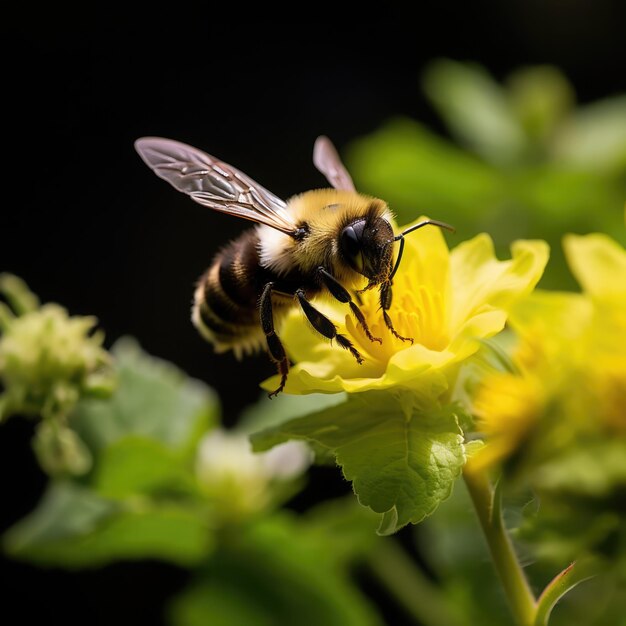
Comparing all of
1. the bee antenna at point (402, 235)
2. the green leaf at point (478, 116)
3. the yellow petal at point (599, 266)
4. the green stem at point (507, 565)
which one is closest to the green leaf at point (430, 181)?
the green leaf at point (478, 116)

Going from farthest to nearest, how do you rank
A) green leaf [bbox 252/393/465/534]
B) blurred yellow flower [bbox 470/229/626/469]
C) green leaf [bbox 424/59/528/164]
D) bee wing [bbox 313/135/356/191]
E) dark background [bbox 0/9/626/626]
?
dark background [bbox 0/9/626/626], green leaf [bbox 424/59/528/164], bee wing [bbox 313/135/356/191], green leaf [bbox 252/393/465/534], blurred yellow flower [bbox 470/229/626/469]

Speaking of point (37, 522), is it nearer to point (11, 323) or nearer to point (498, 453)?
point (11, 323)

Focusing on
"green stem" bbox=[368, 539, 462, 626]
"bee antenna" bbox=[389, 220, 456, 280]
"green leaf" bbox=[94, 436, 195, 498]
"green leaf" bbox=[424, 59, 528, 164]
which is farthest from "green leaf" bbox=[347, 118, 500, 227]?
"bee antenna" bbox=[389, 220, 456, 280]

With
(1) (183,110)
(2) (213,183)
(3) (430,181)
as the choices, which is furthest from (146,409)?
(1) (183,110)

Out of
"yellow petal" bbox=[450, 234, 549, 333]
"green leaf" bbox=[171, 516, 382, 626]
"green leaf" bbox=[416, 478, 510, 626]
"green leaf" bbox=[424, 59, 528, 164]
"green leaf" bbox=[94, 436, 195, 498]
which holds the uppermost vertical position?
"yellow petal" bbox=[450, 234, 549, 333]

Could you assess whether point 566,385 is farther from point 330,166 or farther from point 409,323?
point 330,166

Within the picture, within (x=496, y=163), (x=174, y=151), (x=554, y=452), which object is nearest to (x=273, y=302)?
(x=174, y=151)

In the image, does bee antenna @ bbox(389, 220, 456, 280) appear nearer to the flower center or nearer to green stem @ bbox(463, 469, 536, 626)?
the flower center
